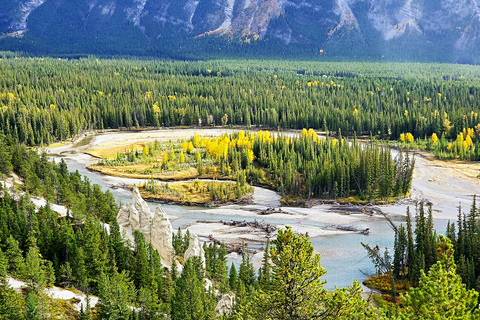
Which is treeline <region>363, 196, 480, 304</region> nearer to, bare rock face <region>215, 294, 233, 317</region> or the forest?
the forest

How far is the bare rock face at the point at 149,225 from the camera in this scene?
61.2 meters

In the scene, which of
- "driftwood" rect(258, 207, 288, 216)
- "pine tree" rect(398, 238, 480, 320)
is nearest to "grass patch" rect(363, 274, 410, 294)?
"driftwood" rect(258, 207, 288, 216)

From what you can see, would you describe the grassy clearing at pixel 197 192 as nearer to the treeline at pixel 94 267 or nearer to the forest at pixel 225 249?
the forest at pixel 225 249

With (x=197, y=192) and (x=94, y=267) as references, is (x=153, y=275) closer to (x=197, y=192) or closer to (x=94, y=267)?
(x=94, y=267)

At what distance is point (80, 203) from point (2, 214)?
12.5 m

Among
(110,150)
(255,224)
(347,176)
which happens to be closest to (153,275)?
(255,224)

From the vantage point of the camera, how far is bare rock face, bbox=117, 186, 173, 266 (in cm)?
6122

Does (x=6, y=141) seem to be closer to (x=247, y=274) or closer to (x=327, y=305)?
(x=247, y=274)

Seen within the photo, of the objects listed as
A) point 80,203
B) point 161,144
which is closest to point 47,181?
point 80,203

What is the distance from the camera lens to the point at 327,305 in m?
28.3

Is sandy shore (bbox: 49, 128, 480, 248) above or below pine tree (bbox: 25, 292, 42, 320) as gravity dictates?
below

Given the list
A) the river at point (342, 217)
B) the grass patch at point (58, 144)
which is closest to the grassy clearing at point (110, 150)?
the river at point (342, 217)

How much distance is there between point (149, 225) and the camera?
6288cm

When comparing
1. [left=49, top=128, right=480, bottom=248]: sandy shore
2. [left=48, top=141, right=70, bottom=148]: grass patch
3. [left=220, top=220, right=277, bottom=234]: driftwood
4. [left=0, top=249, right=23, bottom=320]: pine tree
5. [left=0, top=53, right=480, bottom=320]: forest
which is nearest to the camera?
[left=0, top=53, right=480, bottom=320]: forest
